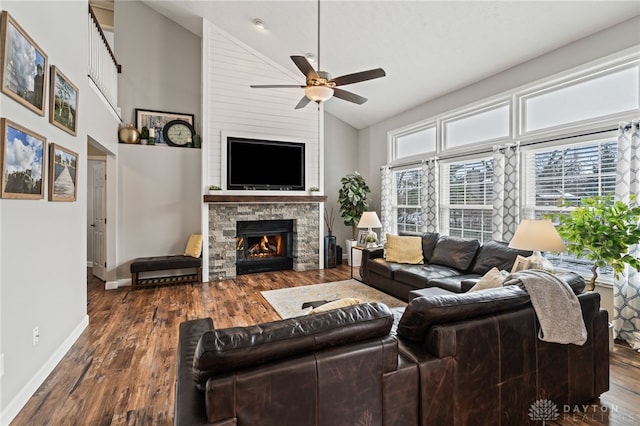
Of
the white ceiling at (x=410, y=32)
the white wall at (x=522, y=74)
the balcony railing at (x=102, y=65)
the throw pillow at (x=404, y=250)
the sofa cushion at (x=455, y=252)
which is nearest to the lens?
the white wall at (x=522, y=74)

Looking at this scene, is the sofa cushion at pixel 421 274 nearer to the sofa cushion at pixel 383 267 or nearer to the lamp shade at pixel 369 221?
the sofa cushion at pixel 383 267

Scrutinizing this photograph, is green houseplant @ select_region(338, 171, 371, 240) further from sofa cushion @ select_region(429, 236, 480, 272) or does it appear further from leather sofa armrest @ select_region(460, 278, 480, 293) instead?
Result: leather sofa armrest @ select_region(460, 278, 480, 293)

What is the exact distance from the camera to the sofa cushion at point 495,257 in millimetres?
3586

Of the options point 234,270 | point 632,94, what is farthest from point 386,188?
point 632,94

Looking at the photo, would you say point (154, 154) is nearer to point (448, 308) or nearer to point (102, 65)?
point (102, 65)

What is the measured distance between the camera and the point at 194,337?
1.70m

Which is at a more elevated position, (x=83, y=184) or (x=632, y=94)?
(x=632, y=94)

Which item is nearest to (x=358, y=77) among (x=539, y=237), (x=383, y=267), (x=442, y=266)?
(x=539, y=237)

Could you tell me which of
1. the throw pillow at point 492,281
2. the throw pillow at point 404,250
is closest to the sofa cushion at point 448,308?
the throw pillow at point 492,281

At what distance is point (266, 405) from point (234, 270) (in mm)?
4763

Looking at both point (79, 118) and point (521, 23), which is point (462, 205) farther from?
point (79, 118)

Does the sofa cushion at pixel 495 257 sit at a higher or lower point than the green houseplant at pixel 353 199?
lower

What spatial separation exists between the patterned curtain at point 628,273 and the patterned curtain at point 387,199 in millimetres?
3901

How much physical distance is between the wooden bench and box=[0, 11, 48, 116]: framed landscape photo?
3.07 m
